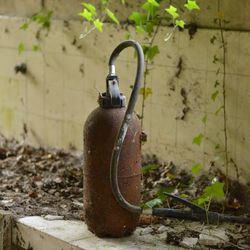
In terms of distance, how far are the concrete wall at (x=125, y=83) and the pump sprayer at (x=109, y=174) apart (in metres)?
0.85

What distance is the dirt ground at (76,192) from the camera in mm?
4082

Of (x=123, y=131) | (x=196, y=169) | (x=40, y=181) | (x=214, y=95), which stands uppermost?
(x=214, y=95)

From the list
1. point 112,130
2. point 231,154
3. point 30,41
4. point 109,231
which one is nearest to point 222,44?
point 231,154

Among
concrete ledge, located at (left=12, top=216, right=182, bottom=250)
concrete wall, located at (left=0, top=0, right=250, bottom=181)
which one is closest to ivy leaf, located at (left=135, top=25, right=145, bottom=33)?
concrete wall, located at (left=0, top=0, right=250, bottom=181)

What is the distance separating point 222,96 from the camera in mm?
4641

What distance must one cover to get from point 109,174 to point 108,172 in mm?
14

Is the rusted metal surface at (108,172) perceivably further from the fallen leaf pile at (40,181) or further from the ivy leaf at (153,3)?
the ivy leaf at (153,3)

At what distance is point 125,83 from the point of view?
17.4 feet

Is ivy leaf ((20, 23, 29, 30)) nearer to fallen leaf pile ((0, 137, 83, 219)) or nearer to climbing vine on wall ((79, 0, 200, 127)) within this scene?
climbing vine on wall ((79, 0, 200, 127))

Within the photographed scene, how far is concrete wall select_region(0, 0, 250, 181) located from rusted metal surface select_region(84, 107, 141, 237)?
87 cm

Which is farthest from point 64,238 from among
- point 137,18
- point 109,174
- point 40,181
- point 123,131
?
point 137,18

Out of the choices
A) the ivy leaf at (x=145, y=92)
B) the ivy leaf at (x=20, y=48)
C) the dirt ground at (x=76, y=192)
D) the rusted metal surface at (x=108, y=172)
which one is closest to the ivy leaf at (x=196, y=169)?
the dirt ground at (x=76, y=192)

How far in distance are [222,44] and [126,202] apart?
129cm

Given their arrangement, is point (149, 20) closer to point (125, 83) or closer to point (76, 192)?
point (125, 83)
